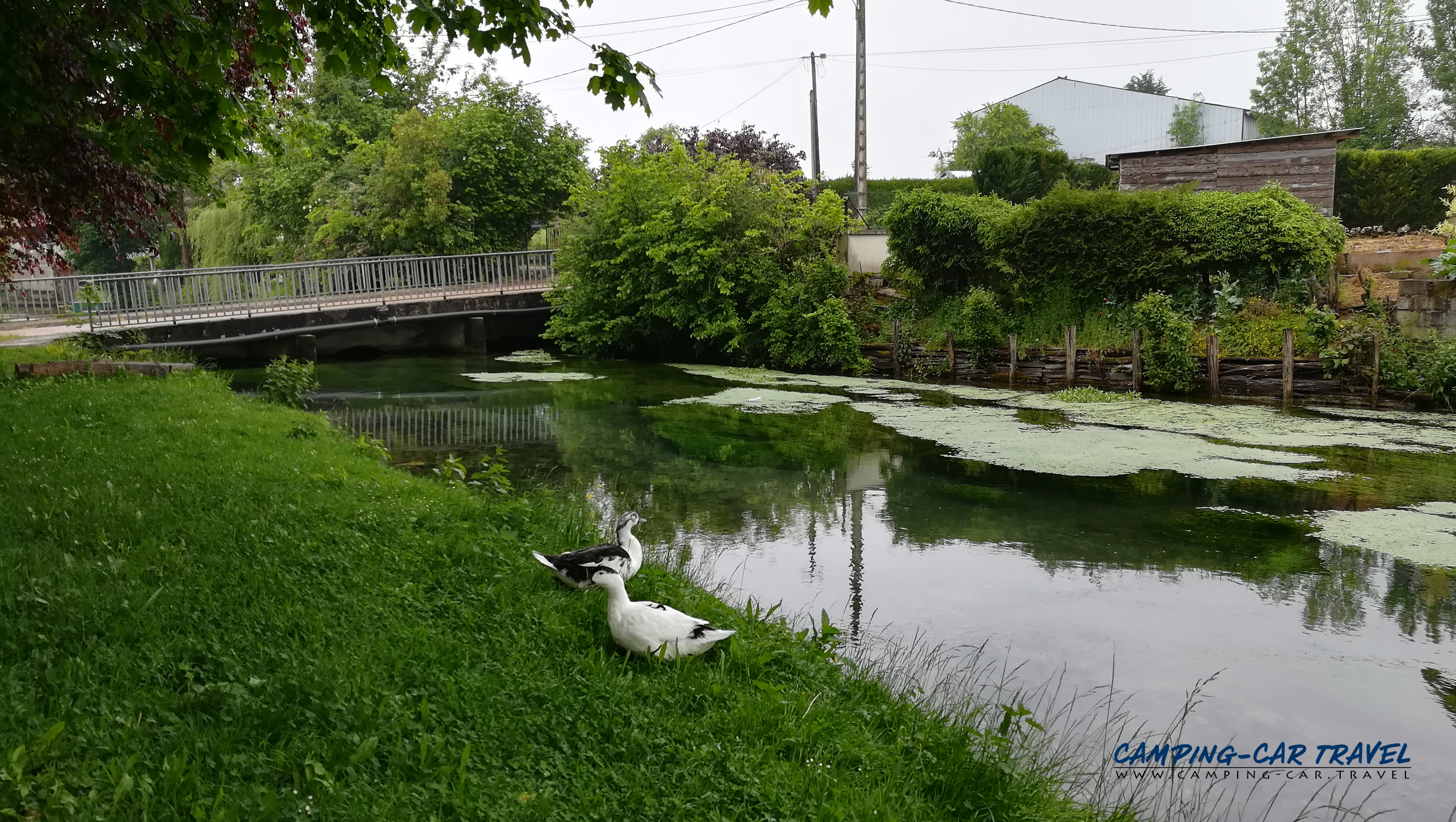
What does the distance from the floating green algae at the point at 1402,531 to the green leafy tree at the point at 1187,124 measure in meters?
32.1

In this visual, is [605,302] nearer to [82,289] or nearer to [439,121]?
[439,121]

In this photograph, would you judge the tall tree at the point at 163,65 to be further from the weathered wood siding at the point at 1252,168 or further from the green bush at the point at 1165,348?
the weathered wood siding at the point at 1252,168

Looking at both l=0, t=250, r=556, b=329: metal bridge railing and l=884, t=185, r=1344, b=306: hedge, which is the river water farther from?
l=0, t=250, r=556, b=329: metal bridge railing

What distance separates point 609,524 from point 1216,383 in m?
11.5

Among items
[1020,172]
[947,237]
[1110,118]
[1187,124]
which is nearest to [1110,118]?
[1110,118]

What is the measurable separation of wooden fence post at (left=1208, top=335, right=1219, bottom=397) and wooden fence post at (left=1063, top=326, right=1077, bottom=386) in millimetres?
2121

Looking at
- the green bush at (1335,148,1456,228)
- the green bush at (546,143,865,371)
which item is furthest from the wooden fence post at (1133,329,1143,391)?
the green bush at (1335,148,1456,228)

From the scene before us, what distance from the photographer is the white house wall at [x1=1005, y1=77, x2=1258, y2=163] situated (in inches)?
1468

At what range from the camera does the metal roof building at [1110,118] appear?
122 ft

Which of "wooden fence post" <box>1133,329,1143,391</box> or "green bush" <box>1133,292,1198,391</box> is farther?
"wooden fence post" <box>1133,329,1143,391</box>

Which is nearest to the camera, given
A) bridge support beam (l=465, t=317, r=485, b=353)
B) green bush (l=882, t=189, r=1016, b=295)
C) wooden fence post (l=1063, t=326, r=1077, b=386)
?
wooden fence post (l=1063, t=326, r=1077, b=386)

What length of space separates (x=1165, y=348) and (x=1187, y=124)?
2576 centimetres

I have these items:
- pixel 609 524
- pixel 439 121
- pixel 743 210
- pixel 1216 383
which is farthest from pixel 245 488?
pixel 439 121

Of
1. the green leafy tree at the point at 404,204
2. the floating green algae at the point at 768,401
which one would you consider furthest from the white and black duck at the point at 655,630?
the green leafy tree at the point at 404,204
